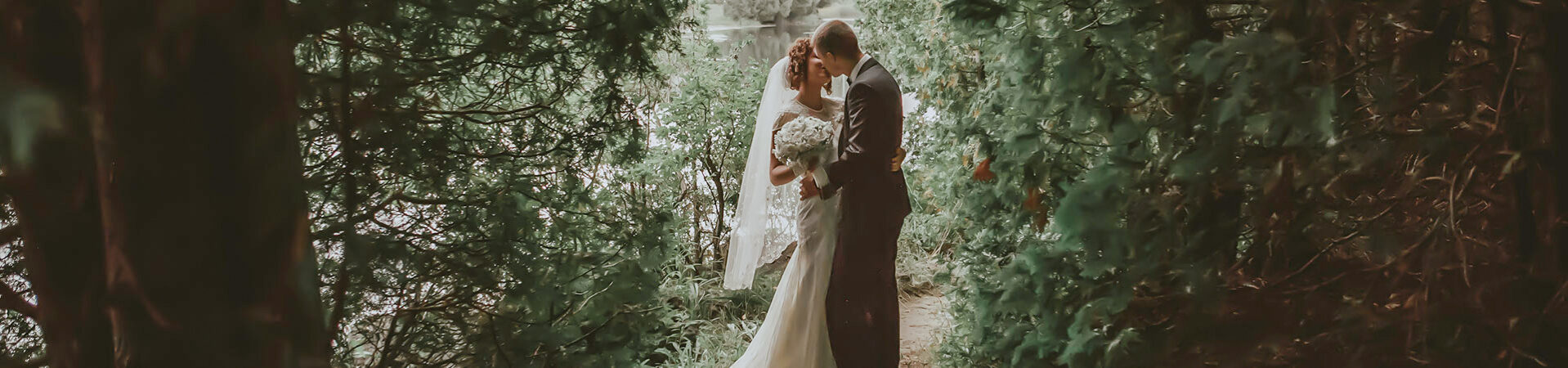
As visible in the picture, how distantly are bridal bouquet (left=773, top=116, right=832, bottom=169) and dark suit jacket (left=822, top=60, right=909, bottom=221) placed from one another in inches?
3.7

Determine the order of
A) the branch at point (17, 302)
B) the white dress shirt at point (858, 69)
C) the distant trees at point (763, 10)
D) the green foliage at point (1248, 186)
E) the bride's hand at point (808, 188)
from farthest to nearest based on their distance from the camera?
the distant trees at point (763, 10) → the bride's hand at point (808, 188) → the white dress shirt at point (858, 69) → the green foliage at point (1248, 186) → the branch at point (17, 302)

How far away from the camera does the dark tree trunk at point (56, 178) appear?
68 cm

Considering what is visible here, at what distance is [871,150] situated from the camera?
390 centimetres

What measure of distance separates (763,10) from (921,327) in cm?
290

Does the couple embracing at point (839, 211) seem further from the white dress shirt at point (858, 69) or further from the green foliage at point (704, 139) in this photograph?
the green foliage at point (704, 139)

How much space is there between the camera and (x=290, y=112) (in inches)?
28.8

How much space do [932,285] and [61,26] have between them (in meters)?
6.65

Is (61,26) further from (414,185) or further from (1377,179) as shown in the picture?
(1377,179)

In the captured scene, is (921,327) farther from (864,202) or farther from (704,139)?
(864,202)

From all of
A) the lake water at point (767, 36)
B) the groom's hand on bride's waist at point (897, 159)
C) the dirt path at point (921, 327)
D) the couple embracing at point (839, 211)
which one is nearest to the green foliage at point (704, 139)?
the lake water at point (767, 36)

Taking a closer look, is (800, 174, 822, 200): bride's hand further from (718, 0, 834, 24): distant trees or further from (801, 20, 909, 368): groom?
(718, 0, 834, 24): distant trees

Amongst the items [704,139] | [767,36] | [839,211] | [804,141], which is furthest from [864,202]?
[767,36]

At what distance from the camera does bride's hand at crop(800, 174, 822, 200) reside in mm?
4180

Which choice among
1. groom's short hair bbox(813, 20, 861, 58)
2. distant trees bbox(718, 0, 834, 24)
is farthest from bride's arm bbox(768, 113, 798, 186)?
distant trees bbox(718, 0, 834, 24)
